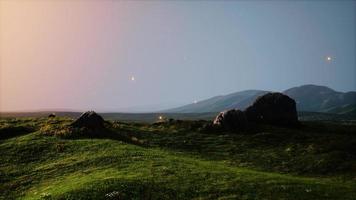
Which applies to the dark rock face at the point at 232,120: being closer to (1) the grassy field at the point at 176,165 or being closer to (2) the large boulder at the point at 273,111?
(1) the grassy field at the point at 176,165

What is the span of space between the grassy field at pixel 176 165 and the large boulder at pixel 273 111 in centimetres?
1233

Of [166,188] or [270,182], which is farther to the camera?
[270,182]

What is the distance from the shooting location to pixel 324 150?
58406 mm

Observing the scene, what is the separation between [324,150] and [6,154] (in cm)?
4063

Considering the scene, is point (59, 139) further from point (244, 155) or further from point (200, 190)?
point (200, 190)

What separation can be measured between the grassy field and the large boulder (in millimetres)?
12327

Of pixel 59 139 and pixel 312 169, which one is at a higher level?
pixel 59 139

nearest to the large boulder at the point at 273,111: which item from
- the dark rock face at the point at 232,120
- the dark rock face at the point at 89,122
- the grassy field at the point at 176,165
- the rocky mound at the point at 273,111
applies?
the rocky mound at the point at 273,111

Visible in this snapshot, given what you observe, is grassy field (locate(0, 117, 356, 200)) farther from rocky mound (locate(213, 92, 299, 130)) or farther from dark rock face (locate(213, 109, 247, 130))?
rocky mound (locate(213, 92, 299, 130))

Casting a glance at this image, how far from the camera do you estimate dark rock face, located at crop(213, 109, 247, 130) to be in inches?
2975

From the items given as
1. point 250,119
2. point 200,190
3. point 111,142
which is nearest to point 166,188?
point 200,190

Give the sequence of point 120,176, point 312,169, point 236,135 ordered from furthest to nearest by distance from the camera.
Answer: point 236,135
point 312,169
point 120,176

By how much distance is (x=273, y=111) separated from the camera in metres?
90.8

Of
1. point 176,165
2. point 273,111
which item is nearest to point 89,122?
point 176,165
